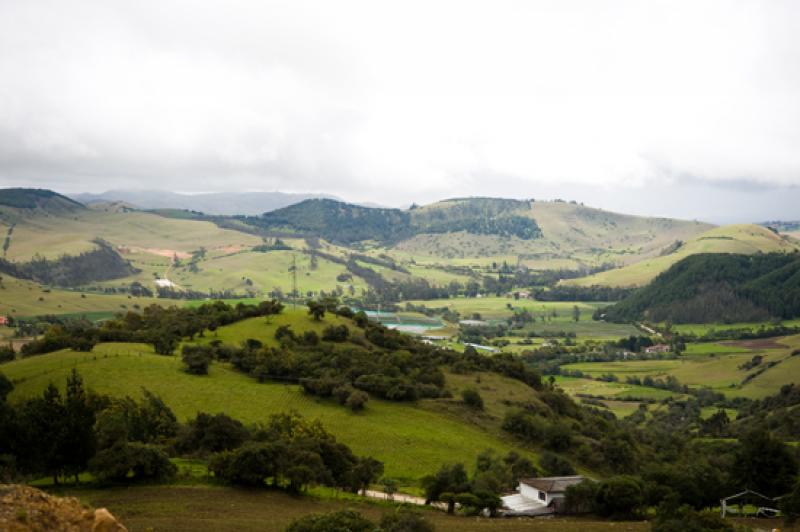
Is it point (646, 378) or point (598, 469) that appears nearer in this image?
point (598, 469)

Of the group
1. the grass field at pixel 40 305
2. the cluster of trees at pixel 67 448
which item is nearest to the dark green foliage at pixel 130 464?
the cluster of trees at pixel 67 448

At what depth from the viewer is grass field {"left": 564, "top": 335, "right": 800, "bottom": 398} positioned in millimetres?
131625

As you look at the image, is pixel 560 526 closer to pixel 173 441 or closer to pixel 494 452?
pixel 494 452

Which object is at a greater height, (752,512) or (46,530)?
(46,530)

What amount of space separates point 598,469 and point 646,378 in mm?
78464

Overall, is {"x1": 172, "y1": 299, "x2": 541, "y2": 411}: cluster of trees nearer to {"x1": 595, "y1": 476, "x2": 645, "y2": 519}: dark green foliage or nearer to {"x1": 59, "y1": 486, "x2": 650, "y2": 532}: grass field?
{"x1": 59, "y1": 486, "x2": 650, "y2": 532}: grass field

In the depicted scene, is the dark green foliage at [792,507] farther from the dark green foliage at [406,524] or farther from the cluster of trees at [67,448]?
the cluster of trees at [67,448]

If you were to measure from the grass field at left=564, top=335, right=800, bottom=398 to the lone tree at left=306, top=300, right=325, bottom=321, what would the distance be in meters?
75.1

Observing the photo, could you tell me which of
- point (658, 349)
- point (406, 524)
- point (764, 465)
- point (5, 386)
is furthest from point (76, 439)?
point (658, 349)

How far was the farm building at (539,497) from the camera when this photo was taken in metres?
48.1

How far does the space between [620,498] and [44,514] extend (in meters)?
38.4

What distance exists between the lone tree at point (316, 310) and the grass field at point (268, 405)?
29639 millimetres

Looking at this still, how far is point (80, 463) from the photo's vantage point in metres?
40.9

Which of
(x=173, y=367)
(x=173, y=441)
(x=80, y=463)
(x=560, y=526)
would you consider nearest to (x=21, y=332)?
(x=173, y=367)
